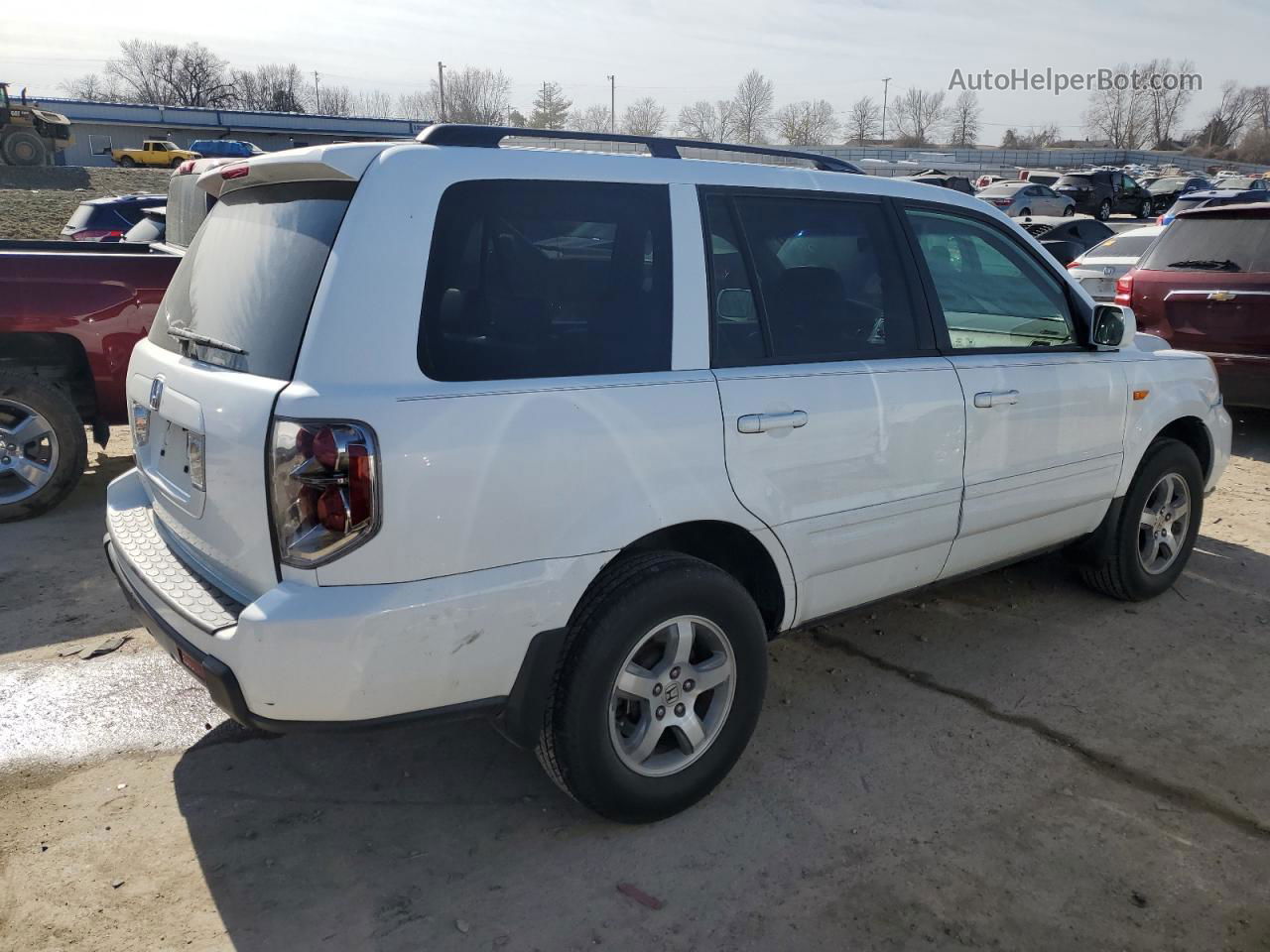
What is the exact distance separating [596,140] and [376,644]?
5.64 ft

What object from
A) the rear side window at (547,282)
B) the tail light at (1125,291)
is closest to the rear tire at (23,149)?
the tail light at (1125,291)

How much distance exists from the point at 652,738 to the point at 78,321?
183 inches

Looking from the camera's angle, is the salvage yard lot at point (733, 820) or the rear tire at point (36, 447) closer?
the salvage yard lot at point (733, 820)

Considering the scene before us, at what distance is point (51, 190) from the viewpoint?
102 feet

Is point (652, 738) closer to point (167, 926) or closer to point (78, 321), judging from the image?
point (167, 926)

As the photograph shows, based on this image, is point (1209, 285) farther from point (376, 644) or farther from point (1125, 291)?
point (376, 644)

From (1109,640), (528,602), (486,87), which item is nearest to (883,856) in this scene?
(528,602)

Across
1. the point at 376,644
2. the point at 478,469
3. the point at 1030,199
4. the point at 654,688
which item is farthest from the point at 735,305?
the point at 1030,199

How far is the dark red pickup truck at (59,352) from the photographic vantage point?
5.66 m

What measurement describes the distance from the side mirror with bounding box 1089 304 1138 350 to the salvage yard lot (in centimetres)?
133

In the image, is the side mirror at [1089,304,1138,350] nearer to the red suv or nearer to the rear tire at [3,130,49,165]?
the red suv

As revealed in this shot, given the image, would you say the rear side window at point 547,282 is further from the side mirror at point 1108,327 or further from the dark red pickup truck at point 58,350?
the dark red pickup truck at point 58,350

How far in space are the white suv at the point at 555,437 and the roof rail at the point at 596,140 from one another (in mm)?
21

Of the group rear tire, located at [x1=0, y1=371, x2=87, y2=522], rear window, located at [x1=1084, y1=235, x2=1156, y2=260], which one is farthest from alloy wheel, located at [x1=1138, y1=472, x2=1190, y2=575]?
rear window, located at [x1=1084, y1=235, x2=1156, y2=260]
